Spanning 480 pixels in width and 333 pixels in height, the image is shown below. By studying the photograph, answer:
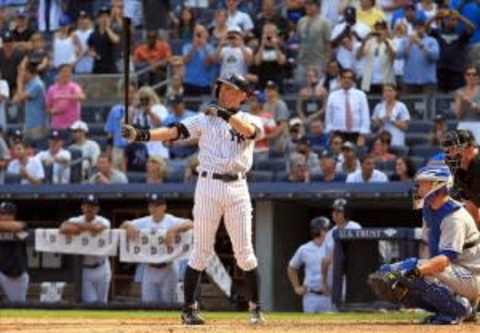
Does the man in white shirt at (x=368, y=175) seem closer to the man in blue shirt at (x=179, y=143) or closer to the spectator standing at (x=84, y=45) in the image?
the man in blue shirt at (x=179, y=143)

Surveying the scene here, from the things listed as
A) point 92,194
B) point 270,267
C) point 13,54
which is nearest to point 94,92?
point 13,54

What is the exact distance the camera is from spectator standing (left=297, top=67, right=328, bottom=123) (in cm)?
1734

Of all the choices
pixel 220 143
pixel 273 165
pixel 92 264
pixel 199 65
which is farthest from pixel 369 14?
pixel 220 143

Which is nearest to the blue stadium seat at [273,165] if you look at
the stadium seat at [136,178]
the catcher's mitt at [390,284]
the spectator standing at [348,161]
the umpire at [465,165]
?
the spectator standing at [348,161]

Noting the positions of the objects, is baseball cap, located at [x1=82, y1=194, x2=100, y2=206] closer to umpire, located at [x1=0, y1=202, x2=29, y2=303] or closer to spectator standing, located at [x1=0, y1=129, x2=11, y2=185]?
umpire, located at [x1=0, y1=202, x2=29, y2=303]

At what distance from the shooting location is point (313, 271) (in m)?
14.8

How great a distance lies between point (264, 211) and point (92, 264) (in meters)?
2.02

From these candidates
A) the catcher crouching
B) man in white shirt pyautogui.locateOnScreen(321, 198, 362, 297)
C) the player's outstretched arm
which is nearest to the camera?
the catcher crouching

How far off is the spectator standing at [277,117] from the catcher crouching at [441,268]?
7.08 m

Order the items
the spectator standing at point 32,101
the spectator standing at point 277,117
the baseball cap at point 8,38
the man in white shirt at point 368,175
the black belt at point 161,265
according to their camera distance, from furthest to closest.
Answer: the baseball cap at point 8,38, the spectator standing at point 32,101, the spectator standing at point 277,117, the black belt at point 161,265, the man in white shirt at point 368,175

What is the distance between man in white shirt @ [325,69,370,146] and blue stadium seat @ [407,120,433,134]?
0.60 meters

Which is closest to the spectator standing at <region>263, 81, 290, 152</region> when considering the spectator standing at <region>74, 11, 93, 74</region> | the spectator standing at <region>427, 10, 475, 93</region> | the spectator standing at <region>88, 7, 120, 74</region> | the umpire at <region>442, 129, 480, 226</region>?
the spectator standing at <region>427, 10, 475, 93</region>

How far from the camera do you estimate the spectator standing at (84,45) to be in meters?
19.5

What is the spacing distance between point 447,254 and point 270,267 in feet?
22.5
